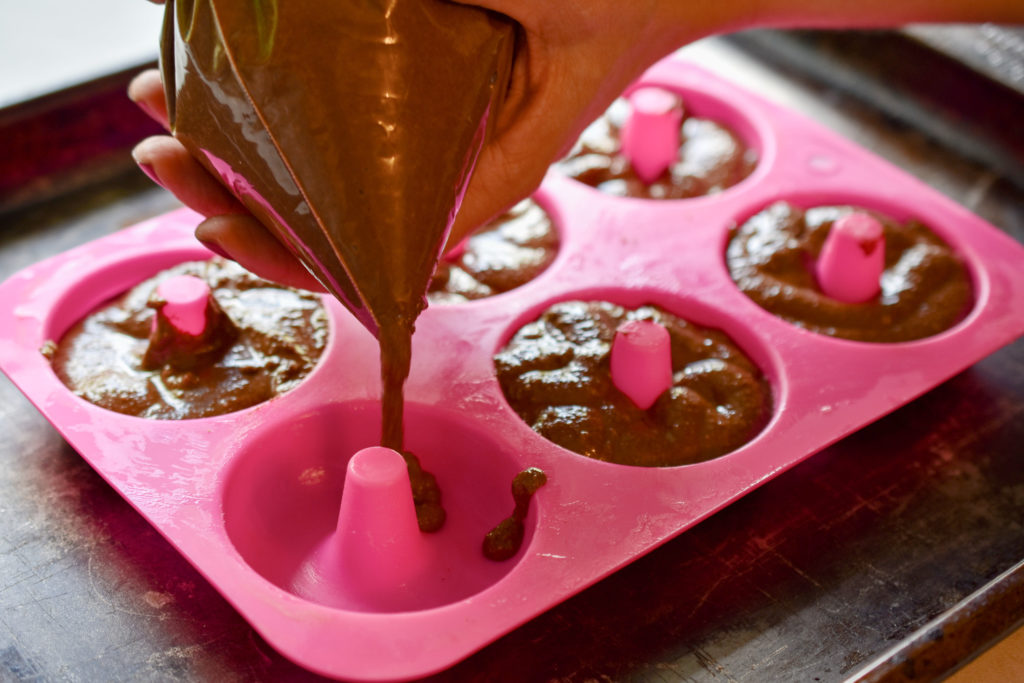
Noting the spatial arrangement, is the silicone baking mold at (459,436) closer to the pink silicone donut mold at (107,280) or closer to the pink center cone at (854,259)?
the pink silicone donut mold at (107,280)

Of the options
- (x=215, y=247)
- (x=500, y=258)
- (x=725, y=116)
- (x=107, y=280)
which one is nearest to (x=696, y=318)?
(x=500, y=258)

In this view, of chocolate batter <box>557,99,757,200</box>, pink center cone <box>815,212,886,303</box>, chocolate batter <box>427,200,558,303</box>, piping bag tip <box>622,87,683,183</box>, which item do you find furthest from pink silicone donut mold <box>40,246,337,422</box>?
pink center cone <box>815,212,886,303</box>

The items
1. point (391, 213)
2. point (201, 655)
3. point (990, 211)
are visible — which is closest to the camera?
point (391, 213)

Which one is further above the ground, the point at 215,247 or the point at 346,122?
the point at 346,122

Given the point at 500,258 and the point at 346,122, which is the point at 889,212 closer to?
the point at 500,258

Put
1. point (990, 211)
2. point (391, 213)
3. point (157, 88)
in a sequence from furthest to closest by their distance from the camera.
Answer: point (990, 211) → point (157, 88) → point (391, 213)

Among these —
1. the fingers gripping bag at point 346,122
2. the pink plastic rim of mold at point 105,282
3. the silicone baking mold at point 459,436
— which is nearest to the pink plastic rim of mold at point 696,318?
the silicone baking mold at point 459,436

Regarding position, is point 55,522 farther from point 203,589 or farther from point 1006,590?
point 1006,590

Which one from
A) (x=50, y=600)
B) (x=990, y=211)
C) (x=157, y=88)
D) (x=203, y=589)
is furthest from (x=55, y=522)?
(x=990, y=211)
